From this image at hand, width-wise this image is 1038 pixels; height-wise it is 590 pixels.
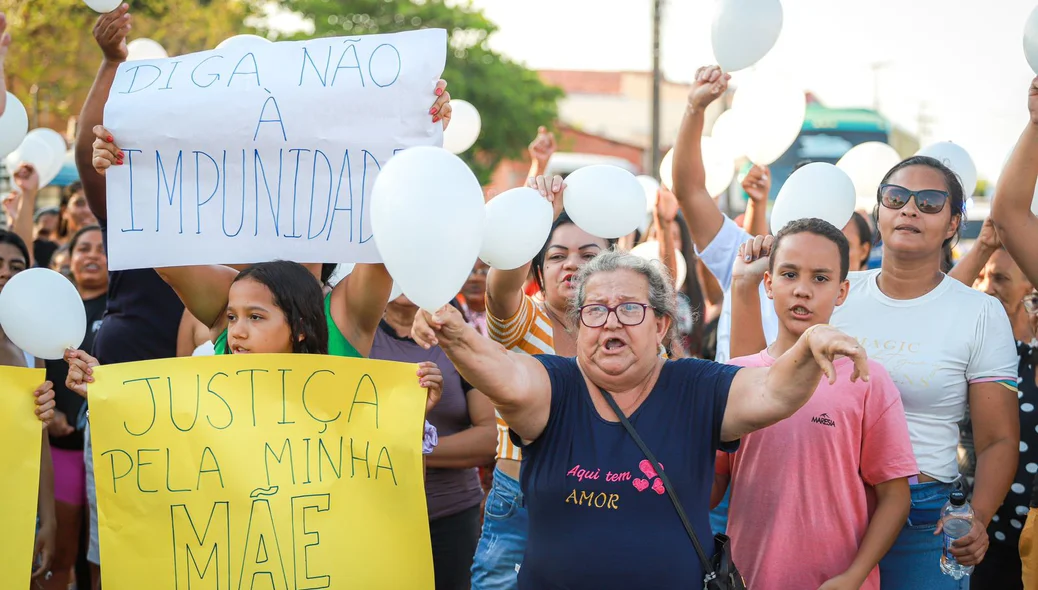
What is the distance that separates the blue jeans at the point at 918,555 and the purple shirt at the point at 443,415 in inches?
64.4

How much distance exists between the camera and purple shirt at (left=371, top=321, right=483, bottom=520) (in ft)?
13.0

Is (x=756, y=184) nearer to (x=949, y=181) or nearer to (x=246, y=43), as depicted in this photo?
(x=949, y=181)

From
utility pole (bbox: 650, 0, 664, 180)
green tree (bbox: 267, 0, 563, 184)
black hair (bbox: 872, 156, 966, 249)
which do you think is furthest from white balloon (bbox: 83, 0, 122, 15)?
green tree (bbox: 267, 0, 563, 184)

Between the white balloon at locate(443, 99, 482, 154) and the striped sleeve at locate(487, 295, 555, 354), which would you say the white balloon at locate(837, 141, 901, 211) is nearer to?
the white balloon at locate(443, 99, 482, 154)

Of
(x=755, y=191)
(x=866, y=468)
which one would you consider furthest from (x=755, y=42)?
(x=866, y=468)

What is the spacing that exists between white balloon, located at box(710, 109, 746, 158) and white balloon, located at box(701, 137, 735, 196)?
0.82 ft

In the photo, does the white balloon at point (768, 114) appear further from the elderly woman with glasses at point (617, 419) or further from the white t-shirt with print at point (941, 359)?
the elderly woman with glasses at point (617, 419)

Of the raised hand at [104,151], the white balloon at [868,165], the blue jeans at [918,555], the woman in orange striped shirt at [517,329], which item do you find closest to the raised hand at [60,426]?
the raised hand at [104,151]

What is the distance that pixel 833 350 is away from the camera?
7.66 feet

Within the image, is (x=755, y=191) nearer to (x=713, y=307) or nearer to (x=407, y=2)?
(x=713, y=307)

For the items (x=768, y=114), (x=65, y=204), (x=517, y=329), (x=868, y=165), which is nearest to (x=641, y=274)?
(x=517, y=329)

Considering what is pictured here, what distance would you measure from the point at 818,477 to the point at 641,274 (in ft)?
2.65

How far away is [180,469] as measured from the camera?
2.88 m

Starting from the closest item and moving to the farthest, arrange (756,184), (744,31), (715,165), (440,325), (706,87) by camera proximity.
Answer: (440,325)
(706,87)
(744,31)
(756,184)
(715,165)
